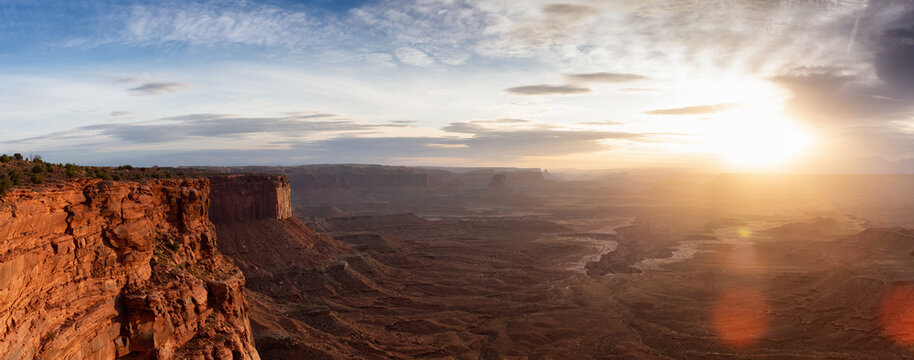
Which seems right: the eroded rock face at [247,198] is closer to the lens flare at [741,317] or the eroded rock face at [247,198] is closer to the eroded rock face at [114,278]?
the eroded rock face at [114,278]

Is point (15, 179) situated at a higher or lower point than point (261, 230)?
higher

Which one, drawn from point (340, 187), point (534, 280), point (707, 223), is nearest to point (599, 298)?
point (534, 280)

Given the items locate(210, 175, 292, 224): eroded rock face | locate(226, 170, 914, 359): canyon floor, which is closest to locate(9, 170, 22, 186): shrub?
locate(226, 170, 914, 359): canyon floor

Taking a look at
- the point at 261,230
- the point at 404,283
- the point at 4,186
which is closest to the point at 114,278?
the point at 4,186

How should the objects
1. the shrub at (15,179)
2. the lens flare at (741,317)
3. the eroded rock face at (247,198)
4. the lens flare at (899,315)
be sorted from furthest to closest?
the eroded rock face at (247,198)
the lens flare at (741,317)
the lens flare at (899,315)
the shrub at (15,179)

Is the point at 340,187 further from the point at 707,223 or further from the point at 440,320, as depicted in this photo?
the point at 440,320

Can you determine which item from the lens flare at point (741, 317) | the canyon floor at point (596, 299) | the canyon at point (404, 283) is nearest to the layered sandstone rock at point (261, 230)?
the canyon at point (404, 283)

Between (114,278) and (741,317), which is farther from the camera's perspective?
(741,317)

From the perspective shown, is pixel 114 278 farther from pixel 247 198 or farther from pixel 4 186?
pixel 247 198
